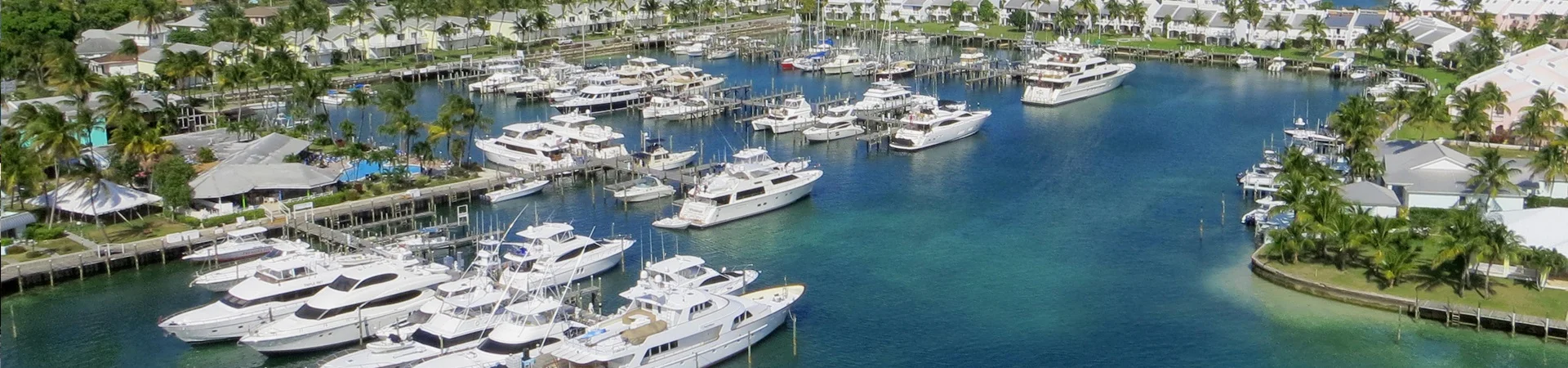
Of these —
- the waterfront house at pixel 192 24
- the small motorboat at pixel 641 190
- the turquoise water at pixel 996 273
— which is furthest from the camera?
the waterfront house at pixel 192 24

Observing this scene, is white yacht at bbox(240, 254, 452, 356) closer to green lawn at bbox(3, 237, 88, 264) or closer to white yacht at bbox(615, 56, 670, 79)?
green lawn at bbox(3, 237, 88, 264)

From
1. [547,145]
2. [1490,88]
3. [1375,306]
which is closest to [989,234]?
[1375,306]

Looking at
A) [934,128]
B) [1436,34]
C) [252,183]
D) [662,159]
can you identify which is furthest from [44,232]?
[1436,34]

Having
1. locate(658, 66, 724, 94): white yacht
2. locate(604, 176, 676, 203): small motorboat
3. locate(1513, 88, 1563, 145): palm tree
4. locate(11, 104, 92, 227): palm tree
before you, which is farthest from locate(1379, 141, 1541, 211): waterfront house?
locate(11, 104, 92, 227): palm tree

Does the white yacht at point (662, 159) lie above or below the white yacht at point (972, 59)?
below

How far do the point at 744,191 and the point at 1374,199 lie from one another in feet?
85.2

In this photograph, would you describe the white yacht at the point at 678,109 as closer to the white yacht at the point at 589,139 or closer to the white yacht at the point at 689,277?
the white yacht at the point at 589,139

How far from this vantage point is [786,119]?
8606cm

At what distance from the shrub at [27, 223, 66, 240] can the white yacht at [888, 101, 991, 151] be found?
136 ft

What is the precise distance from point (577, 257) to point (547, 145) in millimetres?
21595

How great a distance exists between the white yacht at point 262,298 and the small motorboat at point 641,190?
711 inches

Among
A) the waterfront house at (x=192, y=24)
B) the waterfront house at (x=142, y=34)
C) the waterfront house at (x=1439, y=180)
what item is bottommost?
the waterfront house at (x=1439, y=180)

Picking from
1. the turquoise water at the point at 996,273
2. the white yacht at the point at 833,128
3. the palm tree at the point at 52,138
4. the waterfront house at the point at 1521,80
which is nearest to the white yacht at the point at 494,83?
the turquoise water at the point at 996,273

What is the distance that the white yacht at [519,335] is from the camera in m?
42.0
